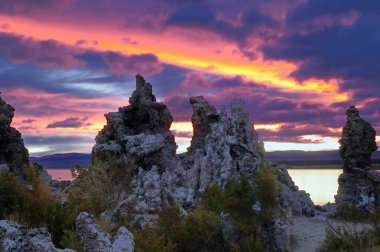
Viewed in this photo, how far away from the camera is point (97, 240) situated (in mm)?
9492

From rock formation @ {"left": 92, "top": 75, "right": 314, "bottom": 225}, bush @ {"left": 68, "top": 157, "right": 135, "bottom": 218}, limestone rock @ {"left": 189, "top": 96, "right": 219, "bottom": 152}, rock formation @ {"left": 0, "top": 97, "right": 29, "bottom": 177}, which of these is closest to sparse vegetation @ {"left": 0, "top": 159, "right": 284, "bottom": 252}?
bush @ {"left": 68, "top": 157, "right": 135, "bottom": 218}

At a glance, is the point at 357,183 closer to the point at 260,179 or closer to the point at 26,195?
the point at 260,179

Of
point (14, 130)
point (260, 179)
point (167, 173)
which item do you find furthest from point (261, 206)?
point (14, 130)

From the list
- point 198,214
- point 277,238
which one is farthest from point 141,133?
point 277,238

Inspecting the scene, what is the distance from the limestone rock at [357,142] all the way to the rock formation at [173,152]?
3.78m

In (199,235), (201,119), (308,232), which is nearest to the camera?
(199,235)

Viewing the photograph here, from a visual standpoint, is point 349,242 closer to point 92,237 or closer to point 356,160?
point 92,237

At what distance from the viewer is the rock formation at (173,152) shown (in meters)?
24.4

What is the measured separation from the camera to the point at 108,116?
3403 centimetres

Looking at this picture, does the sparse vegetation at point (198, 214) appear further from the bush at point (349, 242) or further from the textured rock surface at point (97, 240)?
the textured rock surface at point (97, 240)

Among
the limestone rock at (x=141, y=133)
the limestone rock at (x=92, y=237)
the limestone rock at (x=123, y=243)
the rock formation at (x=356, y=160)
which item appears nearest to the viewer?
the limestone rock at (x=123, y=243)

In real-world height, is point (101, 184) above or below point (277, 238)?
above

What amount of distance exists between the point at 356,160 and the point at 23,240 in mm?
27532

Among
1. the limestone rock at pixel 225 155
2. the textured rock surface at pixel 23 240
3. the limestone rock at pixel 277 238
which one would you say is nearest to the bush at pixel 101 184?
the limestone rock at pixel 225 155
